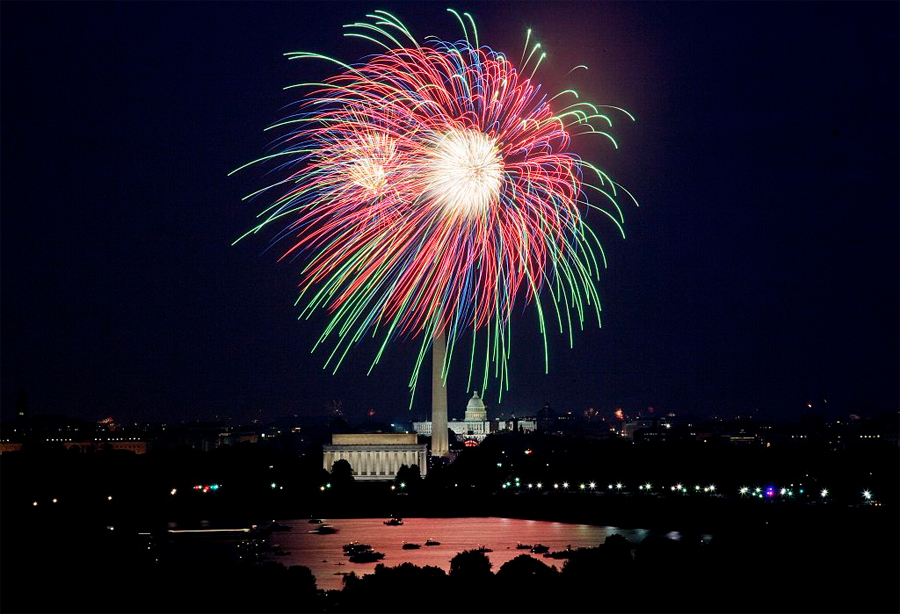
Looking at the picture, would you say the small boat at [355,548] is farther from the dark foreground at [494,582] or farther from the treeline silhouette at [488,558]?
the dark foreground at [494,582]

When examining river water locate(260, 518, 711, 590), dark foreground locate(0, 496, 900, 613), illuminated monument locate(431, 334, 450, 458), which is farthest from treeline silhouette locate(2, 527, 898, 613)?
illuminated monument locate(431, 334, 450, 458)

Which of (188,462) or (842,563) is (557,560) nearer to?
(842,563)

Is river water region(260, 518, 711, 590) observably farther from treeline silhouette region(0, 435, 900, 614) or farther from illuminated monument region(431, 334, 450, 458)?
illuminated monument region(431, 334, 450, 458)

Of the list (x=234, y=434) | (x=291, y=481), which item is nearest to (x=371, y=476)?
(x=291, y=481)

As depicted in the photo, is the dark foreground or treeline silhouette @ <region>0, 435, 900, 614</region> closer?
the dark foreground

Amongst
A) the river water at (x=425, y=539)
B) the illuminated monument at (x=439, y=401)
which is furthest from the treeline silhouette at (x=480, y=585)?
the illuminated monument at (x=439, y=401)

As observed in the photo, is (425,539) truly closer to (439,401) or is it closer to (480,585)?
(480,585)

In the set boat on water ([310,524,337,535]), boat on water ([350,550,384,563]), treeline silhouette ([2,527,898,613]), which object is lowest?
treeline silhouette ([2,527,898,613])
